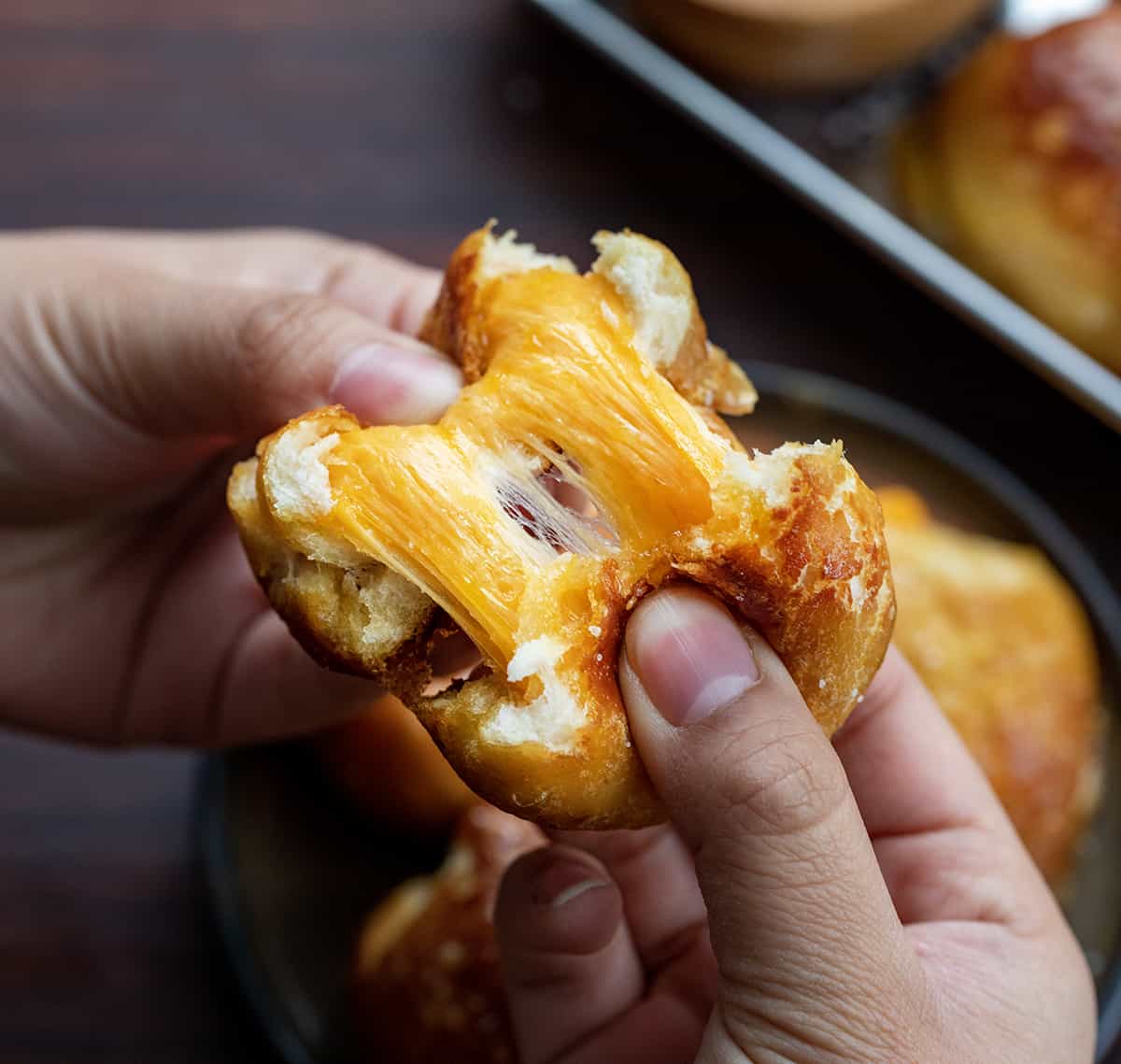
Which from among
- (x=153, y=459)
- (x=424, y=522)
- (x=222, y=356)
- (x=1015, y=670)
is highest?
(x=424, y=522)

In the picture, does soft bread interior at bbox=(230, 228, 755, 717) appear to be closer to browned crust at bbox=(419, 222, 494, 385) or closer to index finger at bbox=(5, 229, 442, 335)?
browned crust at bbox=(419, 222, 494, 385)

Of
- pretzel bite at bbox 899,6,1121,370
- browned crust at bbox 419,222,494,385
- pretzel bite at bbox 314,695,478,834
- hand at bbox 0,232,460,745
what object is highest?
pretzel bite at bbox 899,6,1121,370

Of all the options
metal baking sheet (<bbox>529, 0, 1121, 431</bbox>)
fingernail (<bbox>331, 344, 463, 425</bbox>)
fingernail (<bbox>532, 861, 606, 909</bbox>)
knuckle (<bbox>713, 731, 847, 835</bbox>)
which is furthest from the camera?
metal baking sheet (<bbox>529, 0, 1121, 431</bbox>)

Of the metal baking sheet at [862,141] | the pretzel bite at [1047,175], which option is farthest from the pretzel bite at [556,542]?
the pretzel bite at [1047,175]

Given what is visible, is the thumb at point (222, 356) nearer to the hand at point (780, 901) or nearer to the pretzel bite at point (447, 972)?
the hand at point (780, 901)

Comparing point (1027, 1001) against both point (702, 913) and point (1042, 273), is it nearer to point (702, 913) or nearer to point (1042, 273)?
point (702, 913)

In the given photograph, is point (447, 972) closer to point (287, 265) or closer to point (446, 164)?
point (287, 265)

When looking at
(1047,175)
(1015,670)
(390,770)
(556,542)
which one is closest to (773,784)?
(556,542)

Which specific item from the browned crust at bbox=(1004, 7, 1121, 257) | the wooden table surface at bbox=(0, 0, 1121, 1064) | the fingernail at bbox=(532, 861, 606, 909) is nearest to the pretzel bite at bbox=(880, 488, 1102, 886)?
the wooden table surface at bbox=(0, 0, 1121, 1064)
